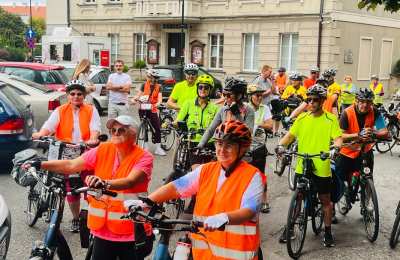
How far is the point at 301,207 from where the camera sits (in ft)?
20.9

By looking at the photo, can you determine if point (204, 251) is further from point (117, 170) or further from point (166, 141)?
point (166, 141)

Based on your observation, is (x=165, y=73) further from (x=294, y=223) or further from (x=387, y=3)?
(x=387, y=3)

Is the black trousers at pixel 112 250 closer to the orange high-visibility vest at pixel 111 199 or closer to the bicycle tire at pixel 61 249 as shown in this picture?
the orange high-visibility vest at pixel 111 199

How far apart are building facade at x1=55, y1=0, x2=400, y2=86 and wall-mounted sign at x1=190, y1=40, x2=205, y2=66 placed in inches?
2.3

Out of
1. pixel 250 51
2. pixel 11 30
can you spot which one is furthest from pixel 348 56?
pixel 11 30

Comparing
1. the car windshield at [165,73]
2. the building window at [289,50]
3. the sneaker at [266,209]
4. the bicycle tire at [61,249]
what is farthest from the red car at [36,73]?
the building window at [289,50]

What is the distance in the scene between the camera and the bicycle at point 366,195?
265 inches

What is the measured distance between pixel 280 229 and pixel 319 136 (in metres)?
1.47

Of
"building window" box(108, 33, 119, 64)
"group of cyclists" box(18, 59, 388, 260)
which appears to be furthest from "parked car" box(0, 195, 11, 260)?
"building window" box(108, 33, 119, 64)

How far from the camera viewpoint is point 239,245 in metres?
3.41

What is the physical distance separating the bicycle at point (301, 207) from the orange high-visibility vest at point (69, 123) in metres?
2.33

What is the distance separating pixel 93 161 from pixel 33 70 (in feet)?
36.9

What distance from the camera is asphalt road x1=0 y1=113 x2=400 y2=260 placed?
6.41 metres

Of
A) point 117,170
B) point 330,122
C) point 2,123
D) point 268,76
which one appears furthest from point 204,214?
point 268,76
